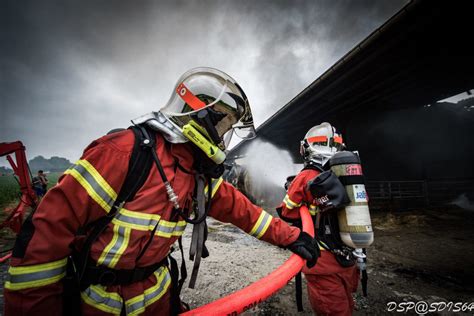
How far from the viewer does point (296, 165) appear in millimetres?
15352

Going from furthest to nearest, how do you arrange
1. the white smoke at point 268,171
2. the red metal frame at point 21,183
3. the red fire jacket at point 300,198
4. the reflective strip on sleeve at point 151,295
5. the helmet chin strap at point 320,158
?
1. the white smoke at point 268,171
2. the red metal frame at point 21,183
3. the helmet chin strap at point 320,158
4. the red fire jacket at point 300,198
5. the reflective strip on sleeve at point 151,295

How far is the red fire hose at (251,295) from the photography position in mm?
1194

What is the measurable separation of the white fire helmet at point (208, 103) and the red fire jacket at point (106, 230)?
0.73 feet

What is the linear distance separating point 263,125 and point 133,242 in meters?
12.2

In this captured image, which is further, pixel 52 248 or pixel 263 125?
pixel 263 125

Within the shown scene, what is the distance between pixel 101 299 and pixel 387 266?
5.43m

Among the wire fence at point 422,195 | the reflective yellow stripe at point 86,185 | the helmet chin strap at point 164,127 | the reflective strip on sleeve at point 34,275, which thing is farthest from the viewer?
the wire fence at point 422,195

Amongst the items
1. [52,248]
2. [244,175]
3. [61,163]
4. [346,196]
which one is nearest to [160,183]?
[52,248]

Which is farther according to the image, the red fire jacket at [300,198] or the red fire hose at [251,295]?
the red fire jacket at [300,198]

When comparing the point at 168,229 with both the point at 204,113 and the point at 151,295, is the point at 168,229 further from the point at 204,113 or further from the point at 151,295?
the point at 204,113

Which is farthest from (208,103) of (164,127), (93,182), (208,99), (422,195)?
(422,195)

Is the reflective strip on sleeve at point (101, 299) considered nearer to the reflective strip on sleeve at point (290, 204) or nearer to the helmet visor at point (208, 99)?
the helmet visor at point (208, 99)

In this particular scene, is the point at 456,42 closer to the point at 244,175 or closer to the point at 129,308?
the point at 129,308

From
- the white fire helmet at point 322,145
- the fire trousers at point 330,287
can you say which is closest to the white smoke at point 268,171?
the white fire helmet at point 322,145
